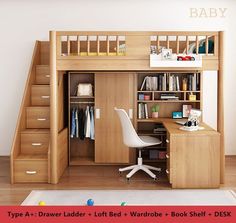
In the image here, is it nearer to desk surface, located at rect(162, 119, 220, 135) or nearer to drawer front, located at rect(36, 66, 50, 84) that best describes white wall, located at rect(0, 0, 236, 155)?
drawer front, located at rect(36, 66, 50, 84)

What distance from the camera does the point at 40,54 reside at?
21.8 ft

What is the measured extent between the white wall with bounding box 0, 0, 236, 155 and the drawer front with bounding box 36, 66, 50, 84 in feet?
1.92

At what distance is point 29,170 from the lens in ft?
16.6

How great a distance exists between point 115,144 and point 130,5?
2435 mm

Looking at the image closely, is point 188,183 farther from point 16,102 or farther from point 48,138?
point 16,102

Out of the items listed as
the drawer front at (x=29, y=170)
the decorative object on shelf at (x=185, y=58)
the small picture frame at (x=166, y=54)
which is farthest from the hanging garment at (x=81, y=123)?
the decorative object on shelf at (x=185, y=58)

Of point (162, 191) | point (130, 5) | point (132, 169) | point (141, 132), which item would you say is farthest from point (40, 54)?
point (162, 191)

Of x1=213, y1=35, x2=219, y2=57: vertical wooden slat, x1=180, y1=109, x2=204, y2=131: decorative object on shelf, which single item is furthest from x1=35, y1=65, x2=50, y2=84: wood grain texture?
x1=213, y1=35, x2=219, y2=57: vertical wooden slat

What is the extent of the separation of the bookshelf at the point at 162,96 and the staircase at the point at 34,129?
5.07 ft

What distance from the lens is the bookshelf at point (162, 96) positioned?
20.8ft

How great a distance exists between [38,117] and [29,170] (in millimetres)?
974

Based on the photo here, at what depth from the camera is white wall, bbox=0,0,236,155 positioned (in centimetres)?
672

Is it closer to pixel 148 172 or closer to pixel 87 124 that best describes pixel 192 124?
pixel 148 172

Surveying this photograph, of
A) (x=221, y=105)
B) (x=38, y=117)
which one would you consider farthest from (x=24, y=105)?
(x=221, y=105)
